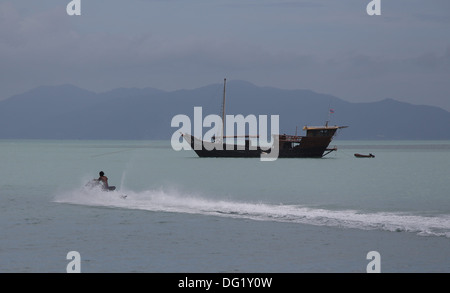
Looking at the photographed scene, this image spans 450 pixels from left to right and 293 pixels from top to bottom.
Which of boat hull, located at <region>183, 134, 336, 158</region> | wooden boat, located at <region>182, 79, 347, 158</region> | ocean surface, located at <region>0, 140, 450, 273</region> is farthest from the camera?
boat hull, located at <region>183, 134, 336, 158</region>

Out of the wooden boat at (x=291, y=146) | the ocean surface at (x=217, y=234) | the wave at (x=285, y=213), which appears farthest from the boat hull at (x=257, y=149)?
the wave at (x=285, y=213)

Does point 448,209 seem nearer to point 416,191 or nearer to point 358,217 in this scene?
point 358,217

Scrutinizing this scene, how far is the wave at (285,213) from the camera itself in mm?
25016

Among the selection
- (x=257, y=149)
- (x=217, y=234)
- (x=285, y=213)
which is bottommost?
(x=217, y=234)

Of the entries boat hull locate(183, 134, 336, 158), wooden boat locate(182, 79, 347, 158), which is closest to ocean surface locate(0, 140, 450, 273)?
wooden boat locate(182, 79, 347, 158)

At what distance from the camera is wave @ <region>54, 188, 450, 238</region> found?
25.0 metres

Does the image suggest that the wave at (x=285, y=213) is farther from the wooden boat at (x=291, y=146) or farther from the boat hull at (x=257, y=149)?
the boat hull at (x=257, y=149)

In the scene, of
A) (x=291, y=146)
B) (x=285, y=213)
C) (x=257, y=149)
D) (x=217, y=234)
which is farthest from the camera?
(x=257, y=149)

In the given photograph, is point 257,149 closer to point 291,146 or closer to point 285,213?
point 291,146

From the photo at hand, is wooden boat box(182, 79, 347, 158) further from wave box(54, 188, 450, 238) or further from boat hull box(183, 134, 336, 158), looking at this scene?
wave box(54, 188, 450, 238)

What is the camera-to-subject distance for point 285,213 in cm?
2912

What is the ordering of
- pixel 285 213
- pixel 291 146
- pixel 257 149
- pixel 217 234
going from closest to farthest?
1. pixel 217 234
2. pixel 285 213
3. pixel 291 146
4. pixel 257 149

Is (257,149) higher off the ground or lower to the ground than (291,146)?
higher

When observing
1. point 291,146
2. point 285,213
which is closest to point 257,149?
point 291,146
